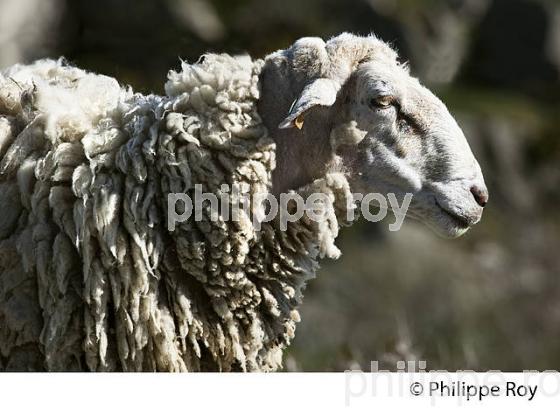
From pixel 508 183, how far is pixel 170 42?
584 centimetres

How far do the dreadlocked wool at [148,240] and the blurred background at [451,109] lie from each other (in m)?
4.70

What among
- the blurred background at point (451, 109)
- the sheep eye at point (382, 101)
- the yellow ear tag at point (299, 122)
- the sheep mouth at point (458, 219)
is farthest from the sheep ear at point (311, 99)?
the blurred background at point (451, 109)

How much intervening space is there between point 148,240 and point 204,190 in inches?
9.7

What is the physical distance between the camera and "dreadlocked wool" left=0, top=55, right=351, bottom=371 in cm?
377

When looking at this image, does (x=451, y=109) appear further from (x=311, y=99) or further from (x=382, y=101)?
(x=311, y=99)

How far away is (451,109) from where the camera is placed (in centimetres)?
1869

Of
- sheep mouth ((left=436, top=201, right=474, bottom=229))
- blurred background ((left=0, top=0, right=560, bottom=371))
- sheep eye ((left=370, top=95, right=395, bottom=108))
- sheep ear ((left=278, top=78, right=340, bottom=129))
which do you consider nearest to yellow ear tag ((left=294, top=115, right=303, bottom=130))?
sheep ear ((left=278, top=78, right=340, bottom=129))

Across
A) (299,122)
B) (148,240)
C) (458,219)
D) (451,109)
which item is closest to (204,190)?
(148,240)

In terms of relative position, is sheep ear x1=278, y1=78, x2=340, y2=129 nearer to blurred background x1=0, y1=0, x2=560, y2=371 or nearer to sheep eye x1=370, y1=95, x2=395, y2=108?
sheep eye x1=370, y1=95, x2=395, y2=108

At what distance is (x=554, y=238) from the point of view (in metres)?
17.1

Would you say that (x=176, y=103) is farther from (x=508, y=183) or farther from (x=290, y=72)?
(x=508, y=183)
